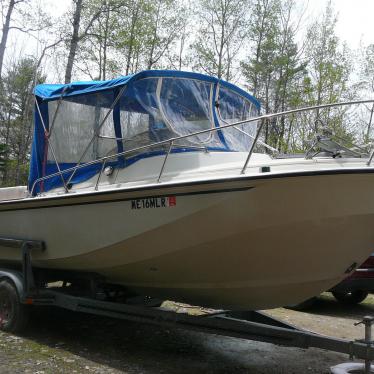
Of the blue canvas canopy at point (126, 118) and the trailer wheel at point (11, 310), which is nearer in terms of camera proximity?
the blue canvas canopy at point (126, 118)

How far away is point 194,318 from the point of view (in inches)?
177

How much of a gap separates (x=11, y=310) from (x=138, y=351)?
5.10ft

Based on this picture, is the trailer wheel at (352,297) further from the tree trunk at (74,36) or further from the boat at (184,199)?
the tree trunk at (74,36)

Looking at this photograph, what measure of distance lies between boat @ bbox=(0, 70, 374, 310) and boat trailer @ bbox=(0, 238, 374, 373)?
0.62 ft

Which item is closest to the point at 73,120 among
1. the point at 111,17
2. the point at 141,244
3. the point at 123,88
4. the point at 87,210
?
the point at 123,88

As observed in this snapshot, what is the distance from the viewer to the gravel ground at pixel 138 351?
4473mm

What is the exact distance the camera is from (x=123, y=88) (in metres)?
5.05

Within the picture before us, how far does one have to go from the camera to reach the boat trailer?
150 inches

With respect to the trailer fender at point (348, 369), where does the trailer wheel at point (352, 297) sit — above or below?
below

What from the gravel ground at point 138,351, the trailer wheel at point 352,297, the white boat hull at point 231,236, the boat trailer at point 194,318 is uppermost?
the white boat hull at point 231,236

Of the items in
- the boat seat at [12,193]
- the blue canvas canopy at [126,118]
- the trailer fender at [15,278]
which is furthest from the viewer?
the boat seat at [12,193]

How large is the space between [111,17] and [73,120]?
628 inches

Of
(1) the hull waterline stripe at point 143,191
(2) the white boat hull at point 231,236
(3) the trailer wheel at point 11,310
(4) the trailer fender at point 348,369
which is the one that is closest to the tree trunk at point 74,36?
(1) the hull waterline stripe at point 143,191

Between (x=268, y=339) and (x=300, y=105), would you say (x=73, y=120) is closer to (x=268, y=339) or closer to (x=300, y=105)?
(x=268, y=339)
